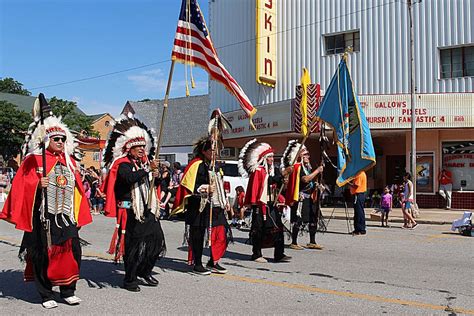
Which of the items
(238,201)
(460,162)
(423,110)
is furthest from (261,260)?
(460,162)

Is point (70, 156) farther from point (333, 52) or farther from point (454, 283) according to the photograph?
point (333, 52)

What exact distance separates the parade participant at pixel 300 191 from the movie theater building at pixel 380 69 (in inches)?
395

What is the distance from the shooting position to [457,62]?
19281mm

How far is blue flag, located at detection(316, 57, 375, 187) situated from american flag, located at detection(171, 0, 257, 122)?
202 centimetres

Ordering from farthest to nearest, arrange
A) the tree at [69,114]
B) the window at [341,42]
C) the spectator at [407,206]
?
the tree at [69,114] → the window at [341,42] → the spectator at [407,206]

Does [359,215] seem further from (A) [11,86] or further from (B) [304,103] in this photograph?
(A) [11,86]

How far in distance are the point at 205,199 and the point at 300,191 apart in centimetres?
323

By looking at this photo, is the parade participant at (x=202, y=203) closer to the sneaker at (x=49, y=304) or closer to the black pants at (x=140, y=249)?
the black pants at (x=140, y=249)

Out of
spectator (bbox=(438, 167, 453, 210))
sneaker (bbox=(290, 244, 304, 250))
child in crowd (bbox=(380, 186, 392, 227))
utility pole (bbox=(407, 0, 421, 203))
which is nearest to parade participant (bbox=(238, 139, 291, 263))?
sneaker (bbox=(290, 244, 304, 250))

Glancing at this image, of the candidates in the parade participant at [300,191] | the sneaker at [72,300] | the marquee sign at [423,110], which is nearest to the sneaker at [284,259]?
the parade participant at [300,191]

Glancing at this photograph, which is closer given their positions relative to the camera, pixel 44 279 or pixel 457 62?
pixel 44 279

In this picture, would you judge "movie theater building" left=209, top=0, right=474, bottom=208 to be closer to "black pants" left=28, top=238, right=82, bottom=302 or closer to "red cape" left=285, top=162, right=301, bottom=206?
"red cape" left=285, top=162, right=301, bottom=206

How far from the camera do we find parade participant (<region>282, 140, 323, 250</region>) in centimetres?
905

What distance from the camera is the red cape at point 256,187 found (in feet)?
27.7
